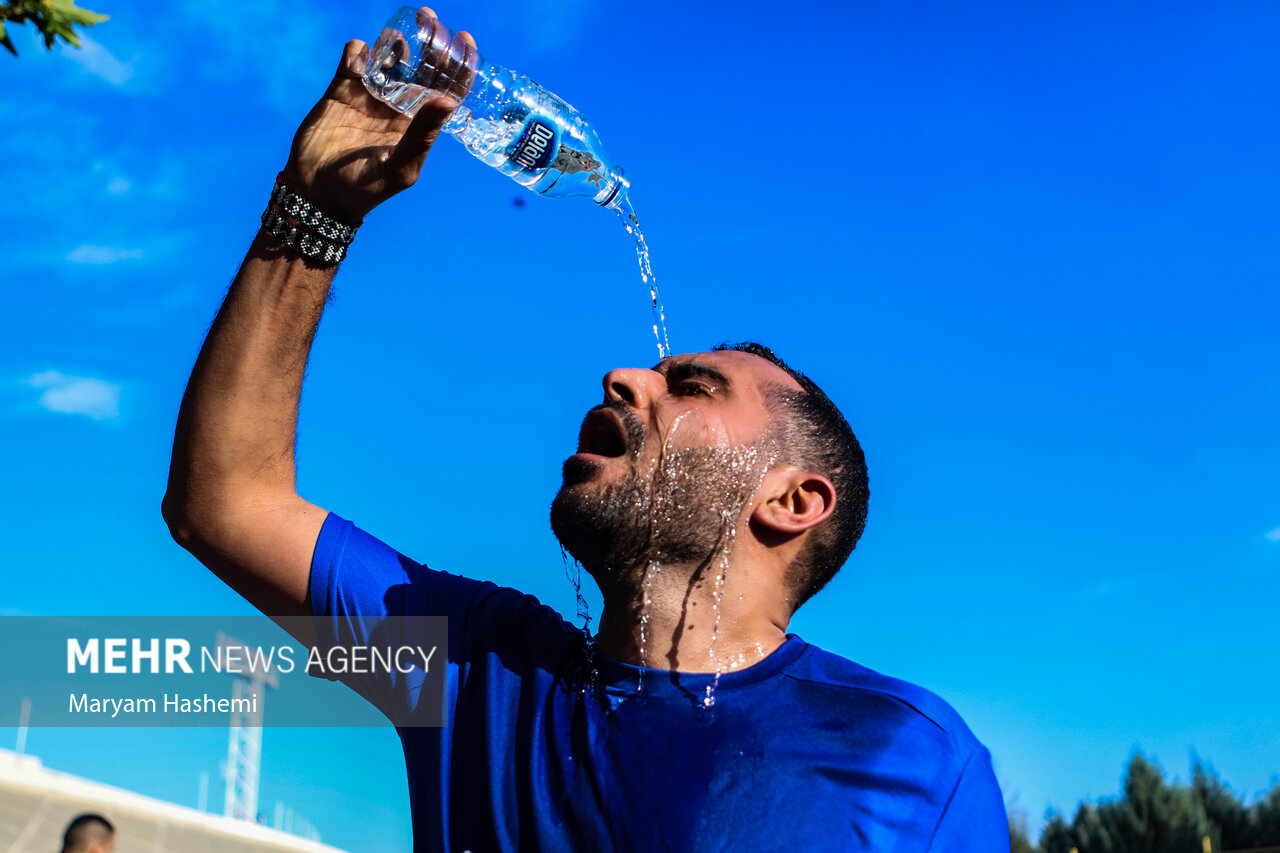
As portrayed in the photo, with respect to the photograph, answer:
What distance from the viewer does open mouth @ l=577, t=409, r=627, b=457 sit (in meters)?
3.08

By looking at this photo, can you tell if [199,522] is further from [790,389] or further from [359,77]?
[790,389]

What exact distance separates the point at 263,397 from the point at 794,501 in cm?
157

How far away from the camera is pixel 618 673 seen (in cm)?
275

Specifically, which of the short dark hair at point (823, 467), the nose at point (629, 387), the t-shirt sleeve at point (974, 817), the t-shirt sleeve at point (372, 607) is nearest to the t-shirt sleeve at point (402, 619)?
the t-shirt sleeve at point (372, 607)

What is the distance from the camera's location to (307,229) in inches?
110

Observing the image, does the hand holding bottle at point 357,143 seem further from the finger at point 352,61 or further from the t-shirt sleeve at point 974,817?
the t-shirt sleeve at point 974,817

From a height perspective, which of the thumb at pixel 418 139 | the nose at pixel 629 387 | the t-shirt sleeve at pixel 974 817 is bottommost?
the t-shirt sleeve at pixel 974 817

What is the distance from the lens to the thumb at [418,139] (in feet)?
8.63

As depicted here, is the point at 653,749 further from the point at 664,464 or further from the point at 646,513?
the point at 664,464

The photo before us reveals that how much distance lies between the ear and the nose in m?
0.44

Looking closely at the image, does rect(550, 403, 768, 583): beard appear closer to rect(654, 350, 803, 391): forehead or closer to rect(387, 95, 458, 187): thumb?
rect(654, 350, 803, 391): forehead

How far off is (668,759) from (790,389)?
52.5 inches

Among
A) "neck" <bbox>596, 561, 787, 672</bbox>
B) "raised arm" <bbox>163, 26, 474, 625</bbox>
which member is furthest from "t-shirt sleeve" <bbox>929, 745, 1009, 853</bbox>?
"raised arm" <bbox>163, 26, 474, 625</bbox>

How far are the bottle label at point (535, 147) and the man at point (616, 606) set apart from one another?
2.95 ft
